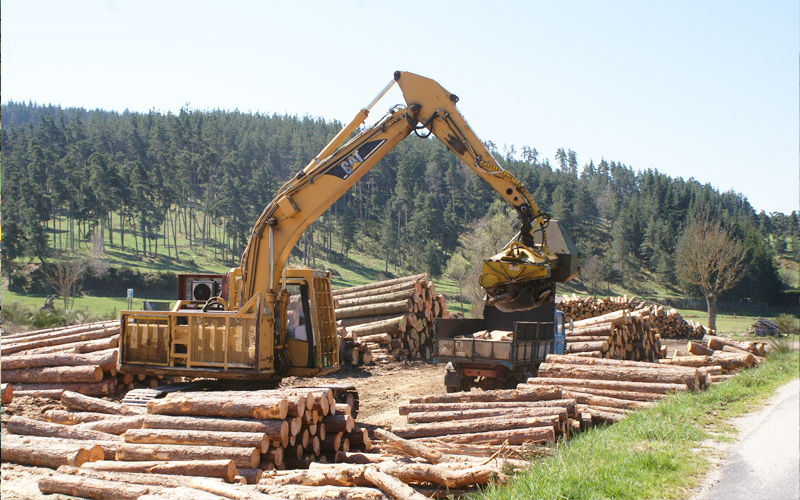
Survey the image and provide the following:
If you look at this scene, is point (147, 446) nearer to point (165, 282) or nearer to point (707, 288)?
point (707, 288)

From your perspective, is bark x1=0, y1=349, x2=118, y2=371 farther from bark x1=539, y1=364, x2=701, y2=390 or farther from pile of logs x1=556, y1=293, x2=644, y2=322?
pile of logs x1=556, y1=293, x2=644, y2=322

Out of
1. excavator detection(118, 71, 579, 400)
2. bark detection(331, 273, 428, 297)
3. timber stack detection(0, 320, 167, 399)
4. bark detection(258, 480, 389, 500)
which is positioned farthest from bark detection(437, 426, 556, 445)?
bark detection(331, 273, 428, 297)

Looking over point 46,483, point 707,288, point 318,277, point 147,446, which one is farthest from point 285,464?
point 707,288

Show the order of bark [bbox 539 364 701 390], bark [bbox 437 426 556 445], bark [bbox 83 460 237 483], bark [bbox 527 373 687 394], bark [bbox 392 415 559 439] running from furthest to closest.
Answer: bark [bbox 539 364 701 390], bark [bbox 527 373 687 394], bark [bbox 392 415 559 439], bark [bbox 437 426 556 445], bark [bbox 83 460 237 483]

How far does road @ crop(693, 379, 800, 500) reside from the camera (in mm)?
5820

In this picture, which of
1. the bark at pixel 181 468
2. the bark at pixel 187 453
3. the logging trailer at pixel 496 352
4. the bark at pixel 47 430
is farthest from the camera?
the logging trailer at pixel 496 352

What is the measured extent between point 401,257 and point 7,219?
43.4 m

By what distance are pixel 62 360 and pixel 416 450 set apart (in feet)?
28.7

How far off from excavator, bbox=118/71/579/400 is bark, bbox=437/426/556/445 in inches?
137

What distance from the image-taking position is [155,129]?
9400cm

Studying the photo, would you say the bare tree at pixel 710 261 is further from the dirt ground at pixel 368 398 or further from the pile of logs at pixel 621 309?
the dirt ground at pixel 368 398

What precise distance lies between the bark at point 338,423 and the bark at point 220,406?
916mm

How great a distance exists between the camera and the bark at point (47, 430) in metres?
8.27

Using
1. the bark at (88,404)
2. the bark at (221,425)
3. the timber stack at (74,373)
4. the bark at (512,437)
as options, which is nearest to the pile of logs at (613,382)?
the bark at (512,437)
